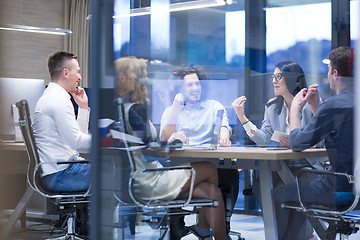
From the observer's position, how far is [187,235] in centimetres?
266

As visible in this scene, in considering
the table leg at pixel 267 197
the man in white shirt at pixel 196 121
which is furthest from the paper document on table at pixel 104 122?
the table leg at pixel 267 197

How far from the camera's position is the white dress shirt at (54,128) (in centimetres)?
352

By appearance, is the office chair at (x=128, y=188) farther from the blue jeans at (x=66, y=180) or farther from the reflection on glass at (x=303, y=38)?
the blue jeans at (x=66, y=180)

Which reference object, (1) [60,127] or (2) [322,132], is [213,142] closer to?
(2) [322,132]

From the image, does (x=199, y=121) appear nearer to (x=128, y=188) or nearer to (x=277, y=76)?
(x=277, y=76)

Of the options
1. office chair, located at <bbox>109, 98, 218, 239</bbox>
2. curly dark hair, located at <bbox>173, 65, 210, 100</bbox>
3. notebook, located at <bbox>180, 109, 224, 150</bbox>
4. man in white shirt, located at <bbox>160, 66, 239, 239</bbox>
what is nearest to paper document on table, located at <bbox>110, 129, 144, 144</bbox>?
office chair, located at <bbox>109, 98, 218, 239</bbox>

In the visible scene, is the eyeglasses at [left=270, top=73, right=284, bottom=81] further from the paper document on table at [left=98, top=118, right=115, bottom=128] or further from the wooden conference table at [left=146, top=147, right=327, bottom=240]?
the paper document on table at [left=98, top=118, right=115, bottom=128]

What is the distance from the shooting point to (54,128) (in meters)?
3.58

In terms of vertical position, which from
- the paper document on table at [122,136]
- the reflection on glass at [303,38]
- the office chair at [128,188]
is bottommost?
the office chair at [128,188]

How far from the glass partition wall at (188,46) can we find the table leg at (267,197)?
67 mm

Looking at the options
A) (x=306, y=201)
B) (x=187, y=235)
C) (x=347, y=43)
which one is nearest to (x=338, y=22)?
(x=347, y=43)

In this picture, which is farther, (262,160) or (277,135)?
(277,135)

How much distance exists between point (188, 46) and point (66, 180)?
1590 millimetres

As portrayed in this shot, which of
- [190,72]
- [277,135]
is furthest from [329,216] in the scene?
[190,72]
